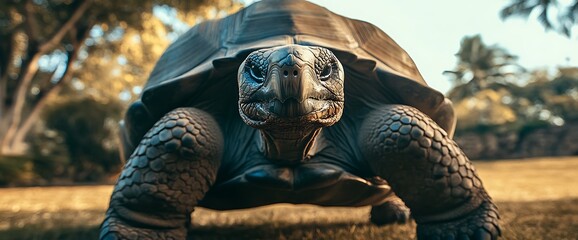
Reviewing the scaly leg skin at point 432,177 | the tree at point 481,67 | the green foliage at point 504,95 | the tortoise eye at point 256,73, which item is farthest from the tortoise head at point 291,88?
the tree at point 481,67

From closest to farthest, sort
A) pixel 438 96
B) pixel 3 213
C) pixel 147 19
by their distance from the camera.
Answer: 1. pixel 438 96
2. pixel 3 213
3. pixel 147 19

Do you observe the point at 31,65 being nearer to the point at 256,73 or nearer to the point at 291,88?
the point at 256,73

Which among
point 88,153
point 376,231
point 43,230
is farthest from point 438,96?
point 88,153

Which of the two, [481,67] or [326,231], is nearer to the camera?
[326,231]

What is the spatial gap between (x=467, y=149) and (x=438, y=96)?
1781cm

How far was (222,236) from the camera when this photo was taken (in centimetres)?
208

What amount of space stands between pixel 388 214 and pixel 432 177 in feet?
3.39

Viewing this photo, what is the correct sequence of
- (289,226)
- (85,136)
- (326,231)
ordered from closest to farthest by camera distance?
(326,231) < (289,226) < (85,136)

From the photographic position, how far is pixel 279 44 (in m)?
1.71

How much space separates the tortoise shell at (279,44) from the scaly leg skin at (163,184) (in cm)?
23

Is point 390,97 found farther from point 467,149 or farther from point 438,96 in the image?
point 467,149

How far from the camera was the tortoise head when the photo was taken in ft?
3.74

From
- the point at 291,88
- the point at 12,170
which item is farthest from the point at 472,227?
the point at 12,170

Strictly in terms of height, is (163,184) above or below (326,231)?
above
